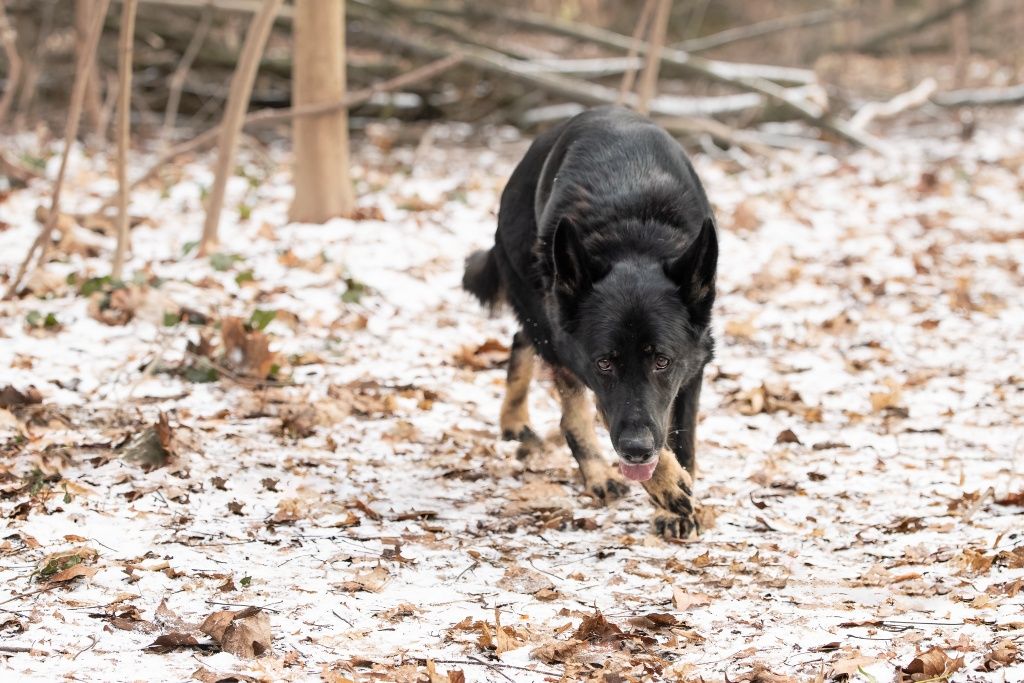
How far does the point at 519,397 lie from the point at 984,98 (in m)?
11.6

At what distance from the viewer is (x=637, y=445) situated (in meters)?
4.07

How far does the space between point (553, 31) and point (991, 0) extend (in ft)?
42.3

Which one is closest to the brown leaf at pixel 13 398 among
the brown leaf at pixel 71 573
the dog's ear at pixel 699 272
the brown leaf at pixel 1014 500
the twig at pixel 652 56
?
the brown leaf at pixel 71 573

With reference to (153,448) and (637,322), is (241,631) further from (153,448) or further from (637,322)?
(637,322)

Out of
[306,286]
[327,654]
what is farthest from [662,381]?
[306,286]

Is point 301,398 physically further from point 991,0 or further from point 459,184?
point 991,0

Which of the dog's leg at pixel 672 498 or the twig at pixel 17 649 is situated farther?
the dog's leg at pixel 672 498

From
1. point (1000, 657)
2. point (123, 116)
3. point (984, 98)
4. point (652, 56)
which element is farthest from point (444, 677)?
point (984, 98)

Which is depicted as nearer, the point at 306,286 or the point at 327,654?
the point at 327,654

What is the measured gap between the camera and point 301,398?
228 inches

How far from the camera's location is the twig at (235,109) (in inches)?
300

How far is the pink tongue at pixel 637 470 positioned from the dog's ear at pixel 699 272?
0.62m

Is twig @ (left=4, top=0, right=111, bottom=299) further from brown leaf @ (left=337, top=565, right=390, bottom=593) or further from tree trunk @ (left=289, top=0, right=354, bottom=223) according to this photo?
brown leaf @ (left=337, top=565, right=390, bottom=593)

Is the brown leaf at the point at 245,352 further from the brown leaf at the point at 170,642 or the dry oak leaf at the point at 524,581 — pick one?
the brown leaf at the point at 170,642
